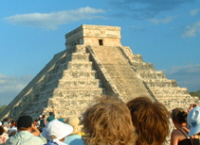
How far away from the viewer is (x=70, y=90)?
24.5 meters

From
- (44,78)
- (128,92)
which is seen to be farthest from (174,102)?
(44,78)

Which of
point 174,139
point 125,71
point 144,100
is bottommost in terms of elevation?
point 174,139

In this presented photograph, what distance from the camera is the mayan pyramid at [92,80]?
2428 centimetres

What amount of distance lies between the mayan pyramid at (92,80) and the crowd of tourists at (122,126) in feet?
57.2

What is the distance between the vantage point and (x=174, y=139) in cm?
526

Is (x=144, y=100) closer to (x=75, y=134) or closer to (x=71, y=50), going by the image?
(x=75, y=134)

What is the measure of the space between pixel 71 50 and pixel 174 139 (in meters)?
24.4

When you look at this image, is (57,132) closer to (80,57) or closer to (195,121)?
(195,121)

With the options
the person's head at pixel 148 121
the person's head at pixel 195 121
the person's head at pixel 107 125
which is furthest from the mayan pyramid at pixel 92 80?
the person's head at pixel 107 125

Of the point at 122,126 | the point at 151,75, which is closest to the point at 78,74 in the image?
the point at 151,75

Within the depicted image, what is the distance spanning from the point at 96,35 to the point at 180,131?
79.8 ft

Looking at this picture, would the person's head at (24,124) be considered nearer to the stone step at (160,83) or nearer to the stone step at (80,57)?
the stone step at (80,57)

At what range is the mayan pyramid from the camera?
24281 mm

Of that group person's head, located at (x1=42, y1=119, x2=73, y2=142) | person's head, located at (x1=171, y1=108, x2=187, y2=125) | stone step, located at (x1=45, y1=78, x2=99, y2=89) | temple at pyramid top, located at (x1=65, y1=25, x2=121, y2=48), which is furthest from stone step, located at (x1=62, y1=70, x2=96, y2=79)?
person's head, located at (x1=42, y1=119, x2=73, y2=142)
